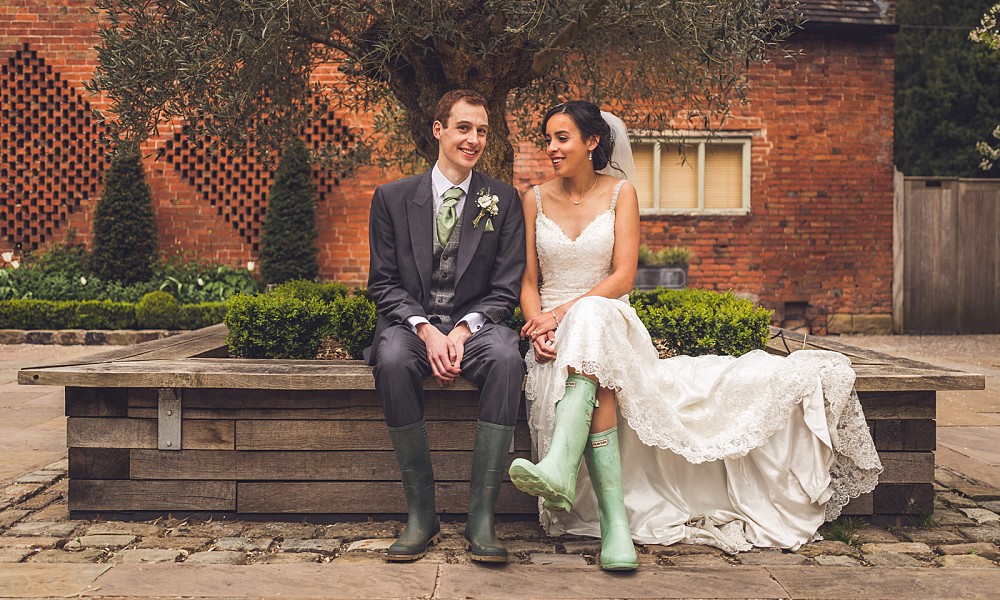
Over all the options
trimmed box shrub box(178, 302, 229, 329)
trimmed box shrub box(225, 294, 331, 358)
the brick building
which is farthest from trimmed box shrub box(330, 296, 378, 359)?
the brick building

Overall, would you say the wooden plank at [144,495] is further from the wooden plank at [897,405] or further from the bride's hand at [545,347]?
the wooden plank at [897,405]

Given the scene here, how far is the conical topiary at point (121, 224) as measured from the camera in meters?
10.8

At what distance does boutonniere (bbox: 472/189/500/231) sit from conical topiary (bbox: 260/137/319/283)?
300 inches

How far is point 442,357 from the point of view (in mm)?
3316

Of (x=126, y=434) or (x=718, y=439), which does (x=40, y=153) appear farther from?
(x=718, y=439)

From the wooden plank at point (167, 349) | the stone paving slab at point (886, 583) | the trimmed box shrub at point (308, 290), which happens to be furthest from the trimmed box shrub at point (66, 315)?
the stone paving slab at point (886, 583)

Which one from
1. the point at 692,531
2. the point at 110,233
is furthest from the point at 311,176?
the point at 692,531

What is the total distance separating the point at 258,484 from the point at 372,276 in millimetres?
960

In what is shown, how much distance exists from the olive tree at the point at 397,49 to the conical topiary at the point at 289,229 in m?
5.64

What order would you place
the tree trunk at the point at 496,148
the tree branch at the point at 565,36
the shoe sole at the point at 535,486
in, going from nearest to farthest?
the shoe sole at the point at 535,486, the tree branch at the point at 565,36, the tree trunk at the point at 496,148

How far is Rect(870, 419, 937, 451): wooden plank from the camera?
354 cm

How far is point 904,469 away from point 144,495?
3.08 meters

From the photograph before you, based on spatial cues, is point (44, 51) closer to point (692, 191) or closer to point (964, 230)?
point (692, 191)

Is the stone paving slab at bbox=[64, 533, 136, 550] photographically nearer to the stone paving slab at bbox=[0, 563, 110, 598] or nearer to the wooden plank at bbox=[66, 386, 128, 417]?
the stone paving slab at bbox=[0, 563, 110, 598]
